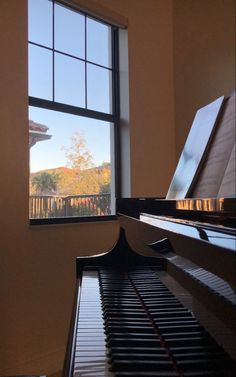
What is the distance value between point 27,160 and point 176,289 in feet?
5.10

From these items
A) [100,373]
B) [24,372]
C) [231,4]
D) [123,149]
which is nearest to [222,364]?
[100,373]

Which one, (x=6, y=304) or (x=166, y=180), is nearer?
(x=6, y=304)

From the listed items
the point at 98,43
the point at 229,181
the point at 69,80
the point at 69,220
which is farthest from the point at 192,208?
the point at 98,43

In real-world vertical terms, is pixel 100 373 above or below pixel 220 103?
below

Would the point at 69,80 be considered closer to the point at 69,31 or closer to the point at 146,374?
the point at 69,31

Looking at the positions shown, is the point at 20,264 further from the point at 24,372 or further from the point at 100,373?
the point at 100,373

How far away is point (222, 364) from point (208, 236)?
0.22m

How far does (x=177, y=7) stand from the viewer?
3.50 m

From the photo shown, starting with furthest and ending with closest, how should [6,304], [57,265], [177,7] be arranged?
1. [177,7]
2. [57,265]
3. [6,304]

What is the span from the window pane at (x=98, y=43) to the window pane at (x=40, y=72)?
428 millimetres

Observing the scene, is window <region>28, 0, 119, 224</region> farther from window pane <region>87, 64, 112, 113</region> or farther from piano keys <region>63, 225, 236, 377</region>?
piano keys <region>63, 225, 236, 377</region>

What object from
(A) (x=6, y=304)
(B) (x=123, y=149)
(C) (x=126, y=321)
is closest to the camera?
(C) (x=126, y=321)

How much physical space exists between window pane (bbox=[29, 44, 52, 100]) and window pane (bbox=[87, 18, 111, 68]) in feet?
1.40

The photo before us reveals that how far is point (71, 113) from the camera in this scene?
285 centimetres
